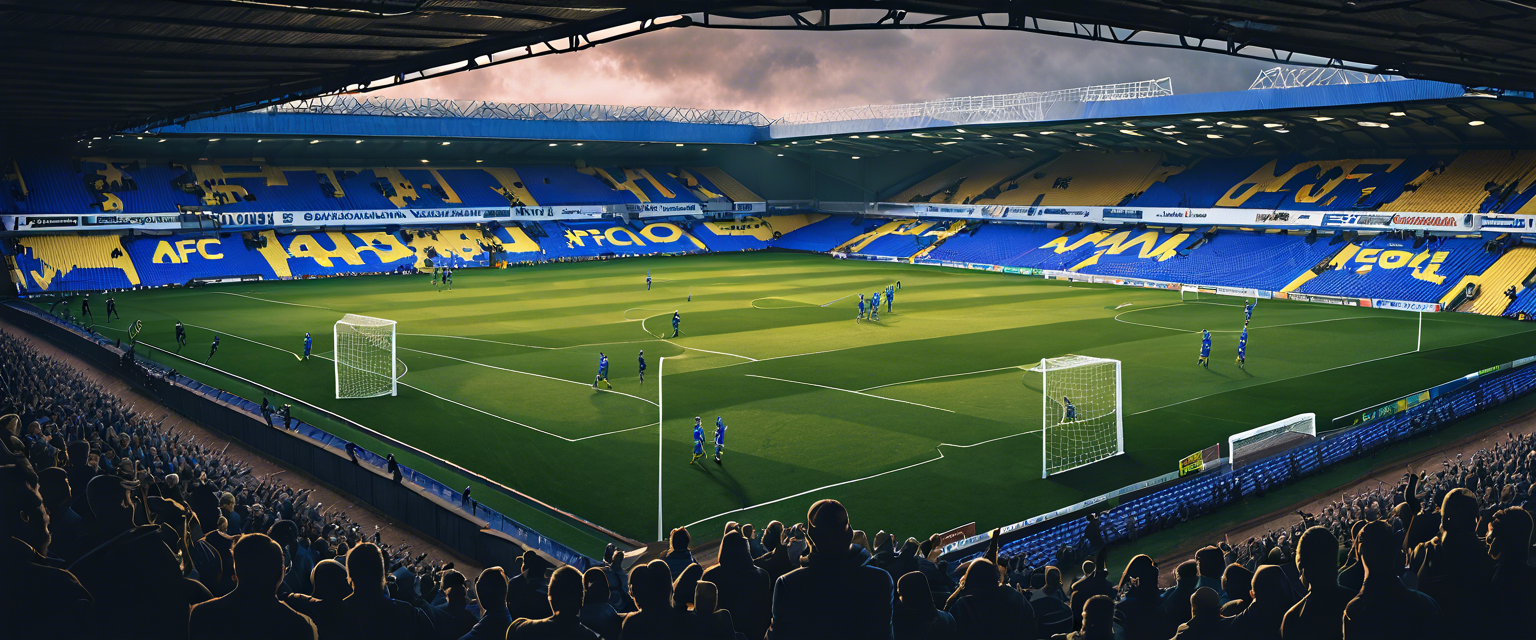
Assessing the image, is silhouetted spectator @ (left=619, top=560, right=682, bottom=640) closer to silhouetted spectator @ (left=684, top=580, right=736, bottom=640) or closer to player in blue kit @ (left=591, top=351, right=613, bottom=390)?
silhouetted spectator @ (left=684, top=580, right=736, bottom=640)

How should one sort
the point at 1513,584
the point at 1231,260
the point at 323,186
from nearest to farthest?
the point at 1513,584, the point at 1231,260, the point at 323,186

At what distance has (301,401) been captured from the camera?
26.3m

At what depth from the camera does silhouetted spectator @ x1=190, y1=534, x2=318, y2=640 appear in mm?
4230

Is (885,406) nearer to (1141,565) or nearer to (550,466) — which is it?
(550,466)

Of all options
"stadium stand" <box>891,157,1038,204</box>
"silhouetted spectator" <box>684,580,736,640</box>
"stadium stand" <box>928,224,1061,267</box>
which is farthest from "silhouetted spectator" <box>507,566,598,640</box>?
"stadium stand" <box>891,157,1038,204</box>

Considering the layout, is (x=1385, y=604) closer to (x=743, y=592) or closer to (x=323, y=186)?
(x=743, y=592)

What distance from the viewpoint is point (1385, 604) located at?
4.83 m

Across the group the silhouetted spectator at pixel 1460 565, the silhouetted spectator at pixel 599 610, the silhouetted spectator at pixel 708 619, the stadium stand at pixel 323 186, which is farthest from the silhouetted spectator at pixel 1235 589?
the stadium stand at pixel 323 186

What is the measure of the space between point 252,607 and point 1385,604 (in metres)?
5.59

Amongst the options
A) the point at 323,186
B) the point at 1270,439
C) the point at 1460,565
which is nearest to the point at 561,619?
the point at 1460,565

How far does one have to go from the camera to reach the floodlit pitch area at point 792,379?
1939cm

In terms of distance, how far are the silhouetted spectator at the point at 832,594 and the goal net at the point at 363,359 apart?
23.5m

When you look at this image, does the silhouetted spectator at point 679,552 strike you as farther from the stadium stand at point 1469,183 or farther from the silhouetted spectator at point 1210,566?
the stadium stand at point 1469,183

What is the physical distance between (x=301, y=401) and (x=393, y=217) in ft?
151
